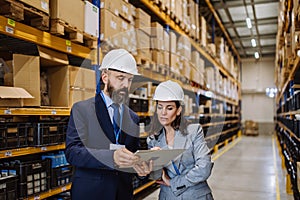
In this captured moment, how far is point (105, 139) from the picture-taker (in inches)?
77.2

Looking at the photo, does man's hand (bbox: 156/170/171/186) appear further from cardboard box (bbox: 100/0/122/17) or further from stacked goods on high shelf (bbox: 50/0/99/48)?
cardboard box (bbox: 100/0/122/17)

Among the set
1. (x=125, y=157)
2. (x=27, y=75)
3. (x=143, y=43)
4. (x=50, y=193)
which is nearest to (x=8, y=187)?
(x=50, y=193)

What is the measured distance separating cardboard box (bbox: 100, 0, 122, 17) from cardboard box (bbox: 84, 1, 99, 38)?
176 mm

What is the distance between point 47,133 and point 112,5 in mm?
1826

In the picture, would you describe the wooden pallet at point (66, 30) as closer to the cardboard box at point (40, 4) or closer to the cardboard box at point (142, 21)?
the cardboard box at point (40, 4)

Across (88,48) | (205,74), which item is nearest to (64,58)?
(88,48)

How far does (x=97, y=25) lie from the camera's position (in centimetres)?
358

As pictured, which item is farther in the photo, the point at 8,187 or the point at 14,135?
the point at 14,135

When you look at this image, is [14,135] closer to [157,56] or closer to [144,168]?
[144,168]

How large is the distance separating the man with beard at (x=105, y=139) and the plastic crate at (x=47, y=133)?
3.33 feet

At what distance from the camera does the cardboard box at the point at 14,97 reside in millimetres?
2482

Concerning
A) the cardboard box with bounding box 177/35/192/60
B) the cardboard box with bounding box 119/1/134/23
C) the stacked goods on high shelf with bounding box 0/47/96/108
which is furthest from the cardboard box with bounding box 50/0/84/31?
the cardboard box with bounding box 177/35/192/60

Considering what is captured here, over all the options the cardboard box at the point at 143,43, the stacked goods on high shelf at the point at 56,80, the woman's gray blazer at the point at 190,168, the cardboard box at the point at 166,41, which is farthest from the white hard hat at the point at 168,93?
the cardboard box at the point at 166,41

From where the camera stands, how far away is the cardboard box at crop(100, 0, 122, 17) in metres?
3.75
